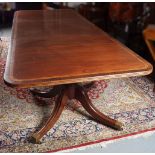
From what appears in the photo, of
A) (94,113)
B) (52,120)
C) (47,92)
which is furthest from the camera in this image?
(47,92)

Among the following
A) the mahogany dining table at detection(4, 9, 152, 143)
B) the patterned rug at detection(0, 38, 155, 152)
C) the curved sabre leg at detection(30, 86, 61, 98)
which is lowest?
the patterned rug at detection(0, 38, 155, 152)

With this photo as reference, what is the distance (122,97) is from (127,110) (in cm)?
22

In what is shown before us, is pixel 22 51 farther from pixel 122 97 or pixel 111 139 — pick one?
pixel 122 97

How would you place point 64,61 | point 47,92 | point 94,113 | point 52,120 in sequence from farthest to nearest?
point 47,92
point 94,113
point 52,120
point 64,61

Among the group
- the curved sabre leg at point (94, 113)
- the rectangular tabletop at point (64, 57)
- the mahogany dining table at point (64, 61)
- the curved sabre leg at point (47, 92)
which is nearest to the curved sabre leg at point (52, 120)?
the mahogany dining table at point (64, 61)

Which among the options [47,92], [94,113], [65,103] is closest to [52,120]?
[65,103]

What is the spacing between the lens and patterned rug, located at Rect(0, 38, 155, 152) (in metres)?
1.68

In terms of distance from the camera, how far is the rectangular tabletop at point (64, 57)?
129 centimetres

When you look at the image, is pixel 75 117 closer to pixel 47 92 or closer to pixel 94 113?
pixel 94 113

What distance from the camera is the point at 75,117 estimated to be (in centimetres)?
195

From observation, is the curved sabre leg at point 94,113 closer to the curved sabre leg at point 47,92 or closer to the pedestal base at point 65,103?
the pedestal base at point 65,103

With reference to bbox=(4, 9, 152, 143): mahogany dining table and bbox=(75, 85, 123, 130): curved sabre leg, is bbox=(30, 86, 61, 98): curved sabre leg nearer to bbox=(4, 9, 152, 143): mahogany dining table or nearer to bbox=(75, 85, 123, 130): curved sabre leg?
bbox=(4, 9, 152, 143): mahogany dining table

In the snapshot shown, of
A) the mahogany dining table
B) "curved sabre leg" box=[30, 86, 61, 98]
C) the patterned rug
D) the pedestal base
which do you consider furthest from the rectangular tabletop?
the patterned rug

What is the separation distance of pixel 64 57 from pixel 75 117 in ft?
1.97
